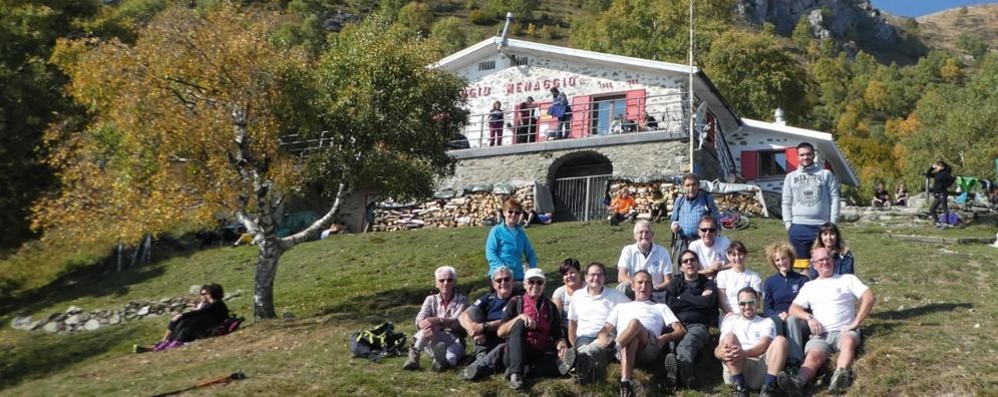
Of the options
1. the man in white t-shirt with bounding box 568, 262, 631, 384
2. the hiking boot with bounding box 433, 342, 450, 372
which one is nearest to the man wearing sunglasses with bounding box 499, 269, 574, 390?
the man in white t-shirt with bounding box 568, 262, 631, 384

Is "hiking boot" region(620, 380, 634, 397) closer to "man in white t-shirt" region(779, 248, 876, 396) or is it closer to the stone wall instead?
"man in white t-shirt" region(779, 248, 876, 396)

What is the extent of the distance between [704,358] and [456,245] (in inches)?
444

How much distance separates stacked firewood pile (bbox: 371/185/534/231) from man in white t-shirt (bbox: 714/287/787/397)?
15.5m

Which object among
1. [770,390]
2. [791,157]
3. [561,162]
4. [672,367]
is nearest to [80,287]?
[561,162]

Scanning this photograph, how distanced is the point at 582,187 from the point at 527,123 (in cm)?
444

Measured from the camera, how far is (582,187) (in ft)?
82.7

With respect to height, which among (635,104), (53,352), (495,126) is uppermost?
(635,104)

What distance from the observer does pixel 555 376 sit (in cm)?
876

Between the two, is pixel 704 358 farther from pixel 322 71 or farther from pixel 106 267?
pixel 106 267

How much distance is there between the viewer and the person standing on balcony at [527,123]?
27.8 m

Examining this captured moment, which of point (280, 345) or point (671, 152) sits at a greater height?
point (671, 152)

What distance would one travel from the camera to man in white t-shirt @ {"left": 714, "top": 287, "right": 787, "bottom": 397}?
26.3 feet

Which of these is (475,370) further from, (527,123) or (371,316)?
(527,123)

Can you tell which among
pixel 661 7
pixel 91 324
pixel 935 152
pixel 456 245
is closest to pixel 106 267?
pixel 91 324
